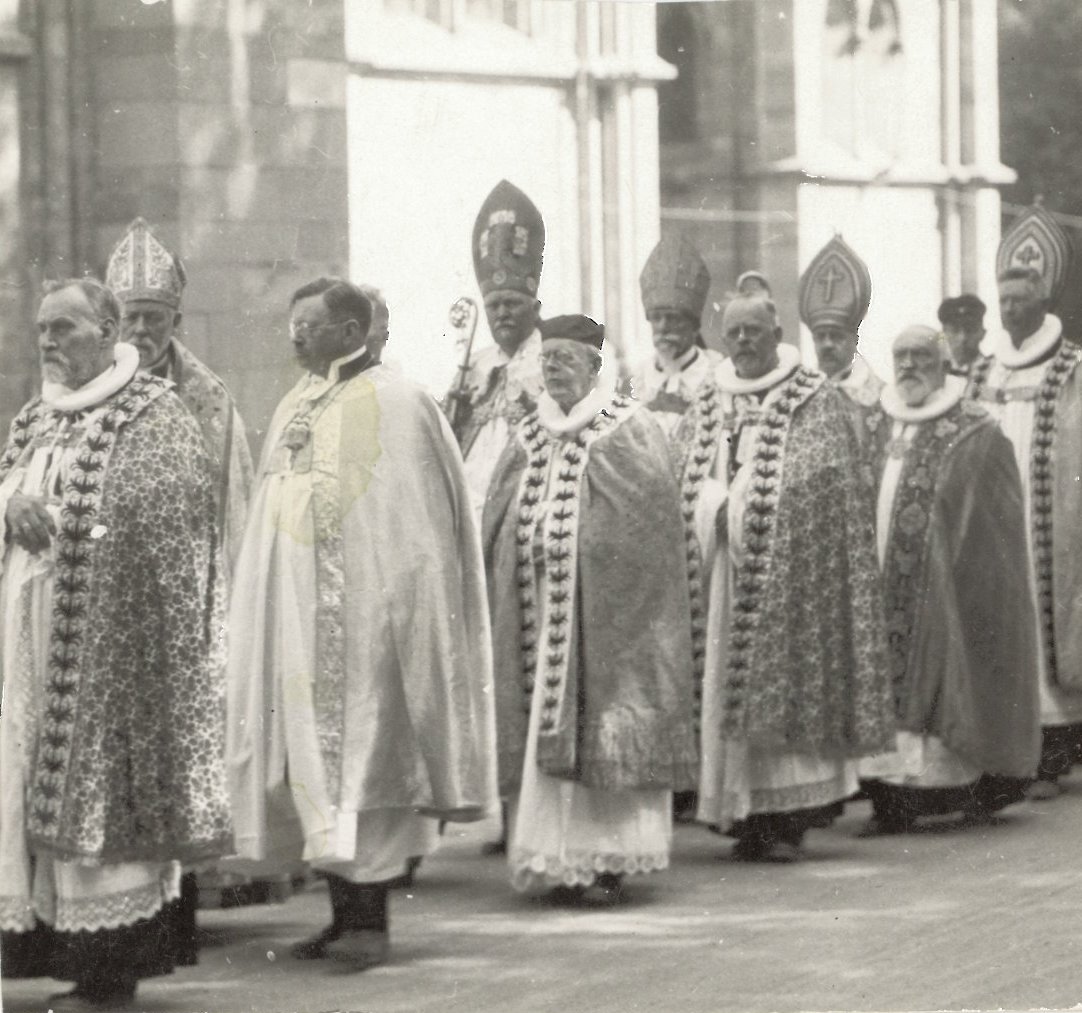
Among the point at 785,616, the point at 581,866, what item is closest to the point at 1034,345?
the point at 785,616

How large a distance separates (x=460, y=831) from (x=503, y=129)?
2.54m

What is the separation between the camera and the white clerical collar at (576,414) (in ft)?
28.1

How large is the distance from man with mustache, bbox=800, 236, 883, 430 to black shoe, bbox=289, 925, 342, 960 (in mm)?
2770

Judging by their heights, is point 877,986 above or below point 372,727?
below

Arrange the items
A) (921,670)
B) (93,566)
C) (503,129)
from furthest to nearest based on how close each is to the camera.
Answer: (921,670) < (503,129) < (93,566)

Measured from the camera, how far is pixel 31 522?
277 inches

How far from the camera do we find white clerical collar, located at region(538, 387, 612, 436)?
858 cm

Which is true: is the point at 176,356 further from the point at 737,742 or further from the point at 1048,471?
the point at 1048,471

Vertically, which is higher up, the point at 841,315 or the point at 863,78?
the point at 863,78

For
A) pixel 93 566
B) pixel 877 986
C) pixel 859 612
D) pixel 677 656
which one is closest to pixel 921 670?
pixel 859 612

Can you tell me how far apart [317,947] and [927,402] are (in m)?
3.45

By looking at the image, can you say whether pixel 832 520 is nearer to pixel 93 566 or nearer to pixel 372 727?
pixel 372 727

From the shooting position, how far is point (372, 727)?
7613 millimetres

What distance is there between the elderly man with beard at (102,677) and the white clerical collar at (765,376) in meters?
2.72
